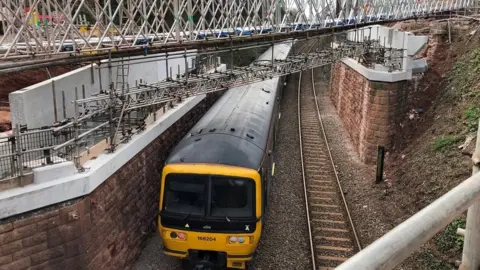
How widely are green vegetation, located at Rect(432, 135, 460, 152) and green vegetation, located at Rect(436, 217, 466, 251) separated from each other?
3.11m

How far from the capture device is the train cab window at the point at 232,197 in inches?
281

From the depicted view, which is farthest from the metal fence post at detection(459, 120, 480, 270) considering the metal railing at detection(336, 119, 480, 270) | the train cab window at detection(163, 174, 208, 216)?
the train cab window at detection(163, 174, 208, 216)

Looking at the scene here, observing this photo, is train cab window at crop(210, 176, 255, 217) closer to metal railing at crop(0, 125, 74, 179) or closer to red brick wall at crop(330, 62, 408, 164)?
metal railing at crop(0, 125, 74, 179)

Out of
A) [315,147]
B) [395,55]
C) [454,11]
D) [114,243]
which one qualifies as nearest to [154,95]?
[114,243]

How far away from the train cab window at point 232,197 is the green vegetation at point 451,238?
11.4 ft

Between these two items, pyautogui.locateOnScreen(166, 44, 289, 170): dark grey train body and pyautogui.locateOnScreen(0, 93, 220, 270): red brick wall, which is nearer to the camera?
pyautogui.locateOnScreen(0, 93, 220, 270): red brick wall

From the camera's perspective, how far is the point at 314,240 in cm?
910

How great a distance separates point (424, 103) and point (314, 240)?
7.16 m

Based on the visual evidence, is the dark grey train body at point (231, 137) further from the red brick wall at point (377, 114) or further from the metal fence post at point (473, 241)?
the red brick wall at point (377, 114)

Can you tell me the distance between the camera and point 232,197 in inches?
284

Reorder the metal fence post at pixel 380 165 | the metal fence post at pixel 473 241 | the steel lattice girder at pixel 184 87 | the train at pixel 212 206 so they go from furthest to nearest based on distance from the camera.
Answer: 1. the metal fence post at pixel 380 165
2. the steel lattice girder at pixel 184 87
3. the train at pixel 212 206
4. the metal fence post at pixel 473 241

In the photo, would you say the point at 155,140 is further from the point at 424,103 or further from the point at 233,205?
the point at 424,103

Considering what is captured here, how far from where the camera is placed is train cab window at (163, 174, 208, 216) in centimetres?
716

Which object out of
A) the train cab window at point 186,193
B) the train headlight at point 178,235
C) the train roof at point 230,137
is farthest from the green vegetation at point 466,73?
the train headlight at point 178,235
